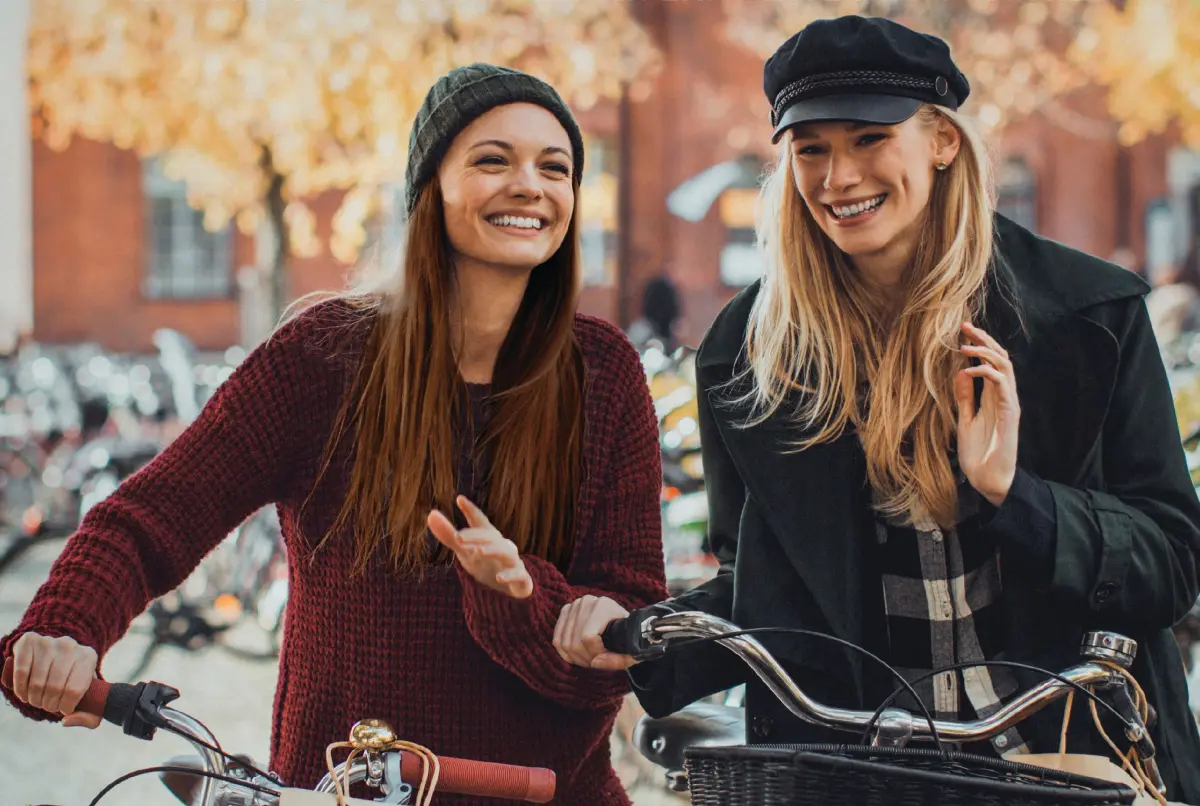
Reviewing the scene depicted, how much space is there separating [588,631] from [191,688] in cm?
522

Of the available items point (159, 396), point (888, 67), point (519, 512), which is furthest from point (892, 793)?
point (159, 396)

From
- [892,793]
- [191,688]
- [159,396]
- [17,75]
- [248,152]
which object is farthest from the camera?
[17,75]

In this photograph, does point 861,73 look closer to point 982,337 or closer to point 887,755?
point 982,337

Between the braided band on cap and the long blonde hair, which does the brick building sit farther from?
the braided band on cap

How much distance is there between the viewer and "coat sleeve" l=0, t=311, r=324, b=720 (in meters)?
2.11

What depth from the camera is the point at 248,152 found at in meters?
12.2

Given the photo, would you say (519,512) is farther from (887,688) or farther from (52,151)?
(52,151)

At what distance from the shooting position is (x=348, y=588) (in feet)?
7.39

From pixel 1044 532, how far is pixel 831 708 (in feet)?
1.27

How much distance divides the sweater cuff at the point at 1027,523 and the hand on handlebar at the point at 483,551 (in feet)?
2.18

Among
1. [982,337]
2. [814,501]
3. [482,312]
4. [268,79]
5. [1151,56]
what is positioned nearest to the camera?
[982,337]

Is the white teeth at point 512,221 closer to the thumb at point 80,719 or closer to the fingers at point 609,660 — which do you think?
the fingers at point 609,660

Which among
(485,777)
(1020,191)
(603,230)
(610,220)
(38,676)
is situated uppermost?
(1020,191)

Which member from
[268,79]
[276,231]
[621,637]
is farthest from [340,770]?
[276,231]
